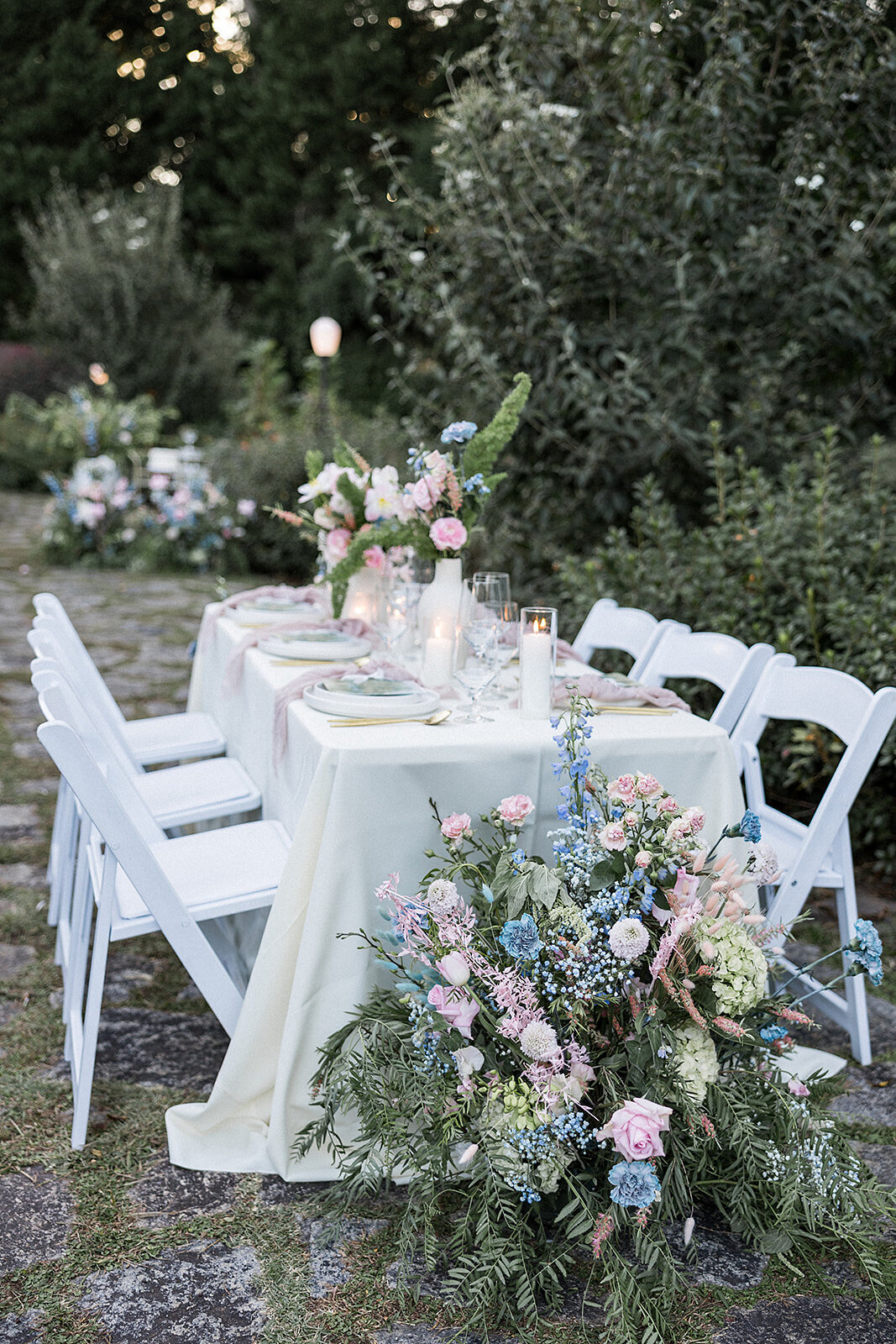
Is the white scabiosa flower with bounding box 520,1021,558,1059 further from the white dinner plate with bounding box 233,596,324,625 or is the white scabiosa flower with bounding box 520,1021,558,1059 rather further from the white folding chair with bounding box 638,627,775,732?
the white dinner plate with bounding box 233,596,324,625

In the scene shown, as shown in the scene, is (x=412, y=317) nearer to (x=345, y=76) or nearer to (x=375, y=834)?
(x=375, y=834)

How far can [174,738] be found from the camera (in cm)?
329

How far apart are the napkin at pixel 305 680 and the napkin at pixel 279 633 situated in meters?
0.29

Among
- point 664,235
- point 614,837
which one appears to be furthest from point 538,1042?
point 664,235

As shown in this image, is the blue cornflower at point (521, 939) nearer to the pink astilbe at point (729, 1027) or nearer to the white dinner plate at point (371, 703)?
the pink astilbe at point (729, 1027)

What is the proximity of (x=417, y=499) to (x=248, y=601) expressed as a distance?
1065mm

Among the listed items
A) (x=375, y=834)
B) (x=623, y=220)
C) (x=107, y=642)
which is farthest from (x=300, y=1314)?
(x=107, y=642)

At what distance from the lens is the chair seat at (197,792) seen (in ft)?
8.95

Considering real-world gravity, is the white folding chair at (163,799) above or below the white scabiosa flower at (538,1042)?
below

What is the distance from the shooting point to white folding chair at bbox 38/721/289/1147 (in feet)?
6.29

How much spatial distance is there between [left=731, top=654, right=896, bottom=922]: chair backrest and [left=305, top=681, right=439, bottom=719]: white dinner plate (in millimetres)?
834

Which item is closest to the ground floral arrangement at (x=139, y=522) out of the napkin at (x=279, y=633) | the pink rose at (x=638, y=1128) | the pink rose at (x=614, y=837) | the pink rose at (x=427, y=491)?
the napkin at (x=279, y=633)

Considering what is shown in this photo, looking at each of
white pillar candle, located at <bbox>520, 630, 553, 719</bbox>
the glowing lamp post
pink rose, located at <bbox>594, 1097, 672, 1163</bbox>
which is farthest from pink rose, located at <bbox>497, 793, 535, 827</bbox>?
the glowing lamp post

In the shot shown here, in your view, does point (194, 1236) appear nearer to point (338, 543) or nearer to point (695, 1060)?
point (695, 1060)
